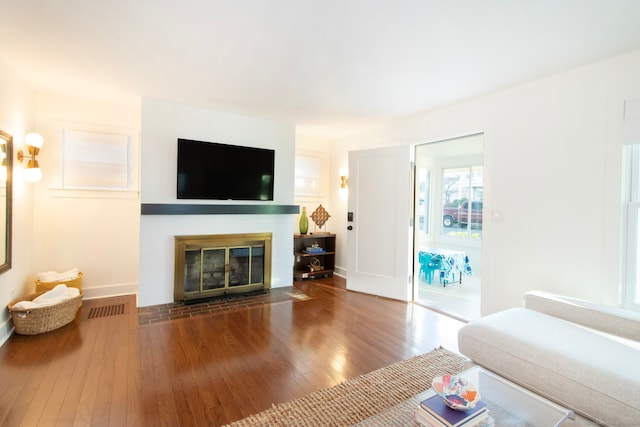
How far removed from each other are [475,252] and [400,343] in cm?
394

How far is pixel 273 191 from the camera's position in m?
4.31

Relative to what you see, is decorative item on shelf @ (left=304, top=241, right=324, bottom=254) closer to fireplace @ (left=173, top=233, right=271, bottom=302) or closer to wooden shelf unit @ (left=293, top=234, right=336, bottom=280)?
wooden shelf unit @ (left=293, top=234, right=336, bottom=280)

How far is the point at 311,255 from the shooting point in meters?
5.04

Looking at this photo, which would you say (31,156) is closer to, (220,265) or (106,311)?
(106,311)

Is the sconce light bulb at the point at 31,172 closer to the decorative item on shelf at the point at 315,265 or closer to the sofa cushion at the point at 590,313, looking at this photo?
the decorative item on shelf at the point at 315,265

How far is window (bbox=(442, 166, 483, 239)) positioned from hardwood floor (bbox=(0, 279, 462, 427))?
3132mm

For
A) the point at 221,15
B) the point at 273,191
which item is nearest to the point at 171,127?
the point at 273,191

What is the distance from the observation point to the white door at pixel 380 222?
13.1 feet

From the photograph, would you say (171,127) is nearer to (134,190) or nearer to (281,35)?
(134,190)

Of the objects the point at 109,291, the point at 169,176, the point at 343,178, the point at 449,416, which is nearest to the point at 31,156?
the point at 169,176

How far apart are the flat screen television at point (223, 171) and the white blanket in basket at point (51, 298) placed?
4.75ft

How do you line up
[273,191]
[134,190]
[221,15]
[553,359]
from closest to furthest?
[553,359], [221,15], [134,190], [273,191]

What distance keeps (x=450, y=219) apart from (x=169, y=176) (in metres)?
5.39

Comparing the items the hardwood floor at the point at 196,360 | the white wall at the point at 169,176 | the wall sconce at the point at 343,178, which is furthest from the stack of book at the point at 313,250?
the hardwood floor at the point at 196,360
